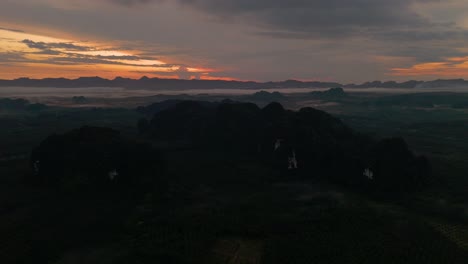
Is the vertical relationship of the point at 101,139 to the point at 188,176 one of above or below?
above

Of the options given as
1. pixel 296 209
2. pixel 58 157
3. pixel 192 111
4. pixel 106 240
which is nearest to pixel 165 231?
pixel 106 240

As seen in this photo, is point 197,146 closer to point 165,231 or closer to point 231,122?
point 231,122

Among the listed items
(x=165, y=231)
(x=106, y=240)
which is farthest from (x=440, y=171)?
(x=106, y=240)

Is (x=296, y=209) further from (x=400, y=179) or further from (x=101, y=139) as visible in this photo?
(x=101, y=139)

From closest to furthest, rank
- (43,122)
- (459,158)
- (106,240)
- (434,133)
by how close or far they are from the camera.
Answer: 1. (106,240)
2. (459,158)
3. (434,133)
4. (43,122)

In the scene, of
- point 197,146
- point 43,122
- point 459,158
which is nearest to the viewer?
point 459,158

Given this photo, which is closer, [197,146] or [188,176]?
[188,176]
